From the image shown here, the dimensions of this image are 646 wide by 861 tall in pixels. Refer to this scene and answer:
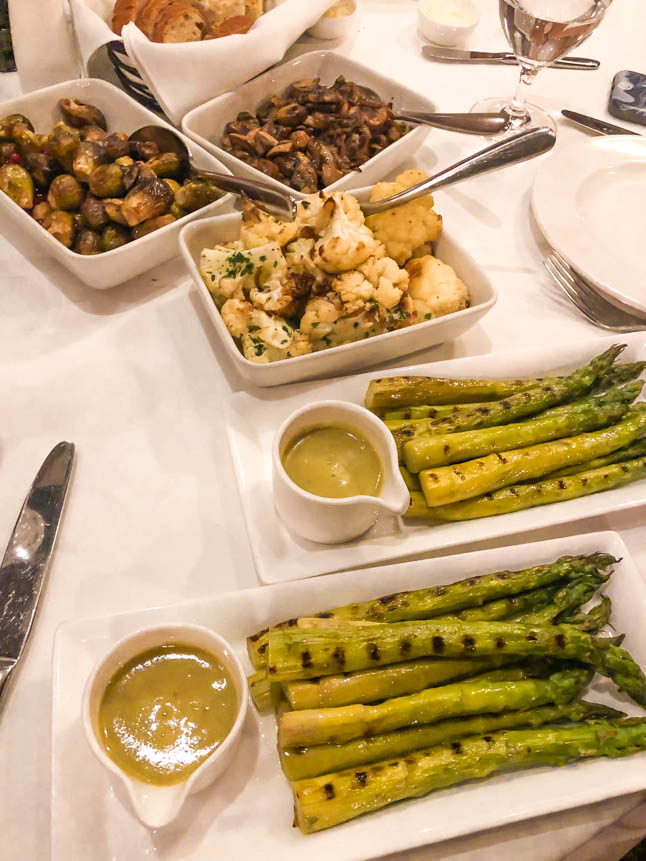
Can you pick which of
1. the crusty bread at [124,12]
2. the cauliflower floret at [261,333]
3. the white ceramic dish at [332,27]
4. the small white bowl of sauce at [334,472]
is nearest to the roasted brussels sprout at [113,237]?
the cauliflower floret at [261,333]

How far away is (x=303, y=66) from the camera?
308 centimetres

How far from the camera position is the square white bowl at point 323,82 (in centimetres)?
254

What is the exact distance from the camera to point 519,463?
183cm

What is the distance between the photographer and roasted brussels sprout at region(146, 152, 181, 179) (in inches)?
95.3

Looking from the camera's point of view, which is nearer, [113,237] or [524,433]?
[524,433]

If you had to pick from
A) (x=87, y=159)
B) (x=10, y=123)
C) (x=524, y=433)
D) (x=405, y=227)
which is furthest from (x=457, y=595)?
(x=10, y=123)

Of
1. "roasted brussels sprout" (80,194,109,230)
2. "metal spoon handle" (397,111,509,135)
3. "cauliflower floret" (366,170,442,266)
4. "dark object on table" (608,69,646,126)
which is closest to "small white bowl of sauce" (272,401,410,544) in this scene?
"cauliflower floret" (366,170,442,266)

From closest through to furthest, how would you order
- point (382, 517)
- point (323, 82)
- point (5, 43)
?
point (382, 517) → point (5, 43) → point (323, 82)

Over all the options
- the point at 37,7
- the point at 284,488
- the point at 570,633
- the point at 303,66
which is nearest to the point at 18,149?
the point at 37,7

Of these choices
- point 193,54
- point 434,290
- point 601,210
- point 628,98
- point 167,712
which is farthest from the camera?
point 628,98

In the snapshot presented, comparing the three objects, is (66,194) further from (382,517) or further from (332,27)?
(332,27)

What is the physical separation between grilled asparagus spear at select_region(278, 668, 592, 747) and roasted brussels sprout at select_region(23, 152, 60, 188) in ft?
6.99

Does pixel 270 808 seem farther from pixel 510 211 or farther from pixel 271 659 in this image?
pixel 510 211

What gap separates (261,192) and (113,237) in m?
0.58
